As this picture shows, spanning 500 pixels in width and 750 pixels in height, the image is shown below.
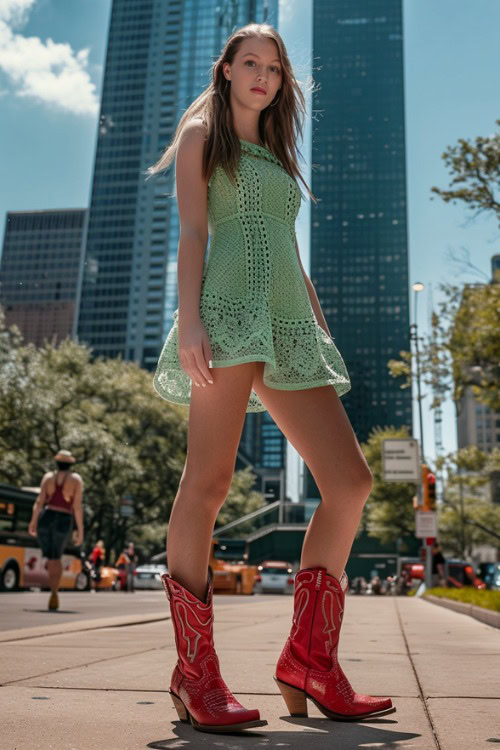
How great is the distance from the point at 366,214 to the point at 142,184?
41234mm

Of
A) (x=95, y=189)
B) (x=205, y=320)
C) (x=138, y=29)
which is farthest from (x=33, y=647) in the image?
(x=138, y=29)

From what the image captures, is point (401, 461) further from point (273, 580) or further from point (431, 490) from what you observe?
point (273, 580)

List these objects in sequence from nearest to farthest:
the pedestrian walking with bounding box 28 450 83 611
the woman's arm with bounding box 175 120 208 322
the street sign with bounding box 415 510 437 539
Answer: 1. the woman's arm with bounding box 175 120 208 322
2. the pedestrian walking with bounding box 28 450 83 611
3. the street sign with bounding box 415 510 437 539

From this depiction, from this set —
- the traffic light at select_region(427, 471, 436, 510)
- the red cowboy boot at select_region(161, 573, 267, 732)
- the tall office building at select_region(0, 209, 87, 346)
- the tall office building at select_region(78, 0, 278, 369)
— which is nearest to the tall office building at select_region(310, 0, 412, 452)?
the tall office building at select_region(78, 0, 278, 369)

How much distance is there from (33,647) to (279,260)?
9.96ft

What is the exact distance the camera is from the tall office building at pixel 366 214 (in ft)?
440

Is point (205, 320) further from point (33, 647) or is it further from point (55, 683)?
point (33, 647)

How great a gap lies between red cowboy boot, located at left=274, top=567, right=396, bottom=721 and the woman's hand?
0.69 metres

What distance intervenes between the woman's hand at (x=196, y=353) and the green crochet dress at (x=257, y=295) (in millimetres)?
44

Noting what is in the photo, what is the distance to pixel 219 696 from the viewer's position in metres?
2.18

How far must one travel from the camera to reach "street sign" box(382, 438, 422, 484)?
2778cm

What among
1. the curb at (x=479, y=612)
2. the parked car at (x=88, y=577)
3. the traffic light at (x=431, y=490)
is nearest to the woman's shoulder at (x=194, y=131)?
the curb at (x=479, y=612)

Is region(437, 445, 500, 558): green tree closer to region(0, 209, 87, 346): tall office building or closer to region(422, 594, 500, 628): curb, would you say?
region(422, 594, 500, 628): curb

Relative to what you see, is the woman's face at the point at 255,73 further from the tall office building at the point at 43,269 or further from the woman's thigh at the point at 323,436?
the tall office building at the point at 43,269
